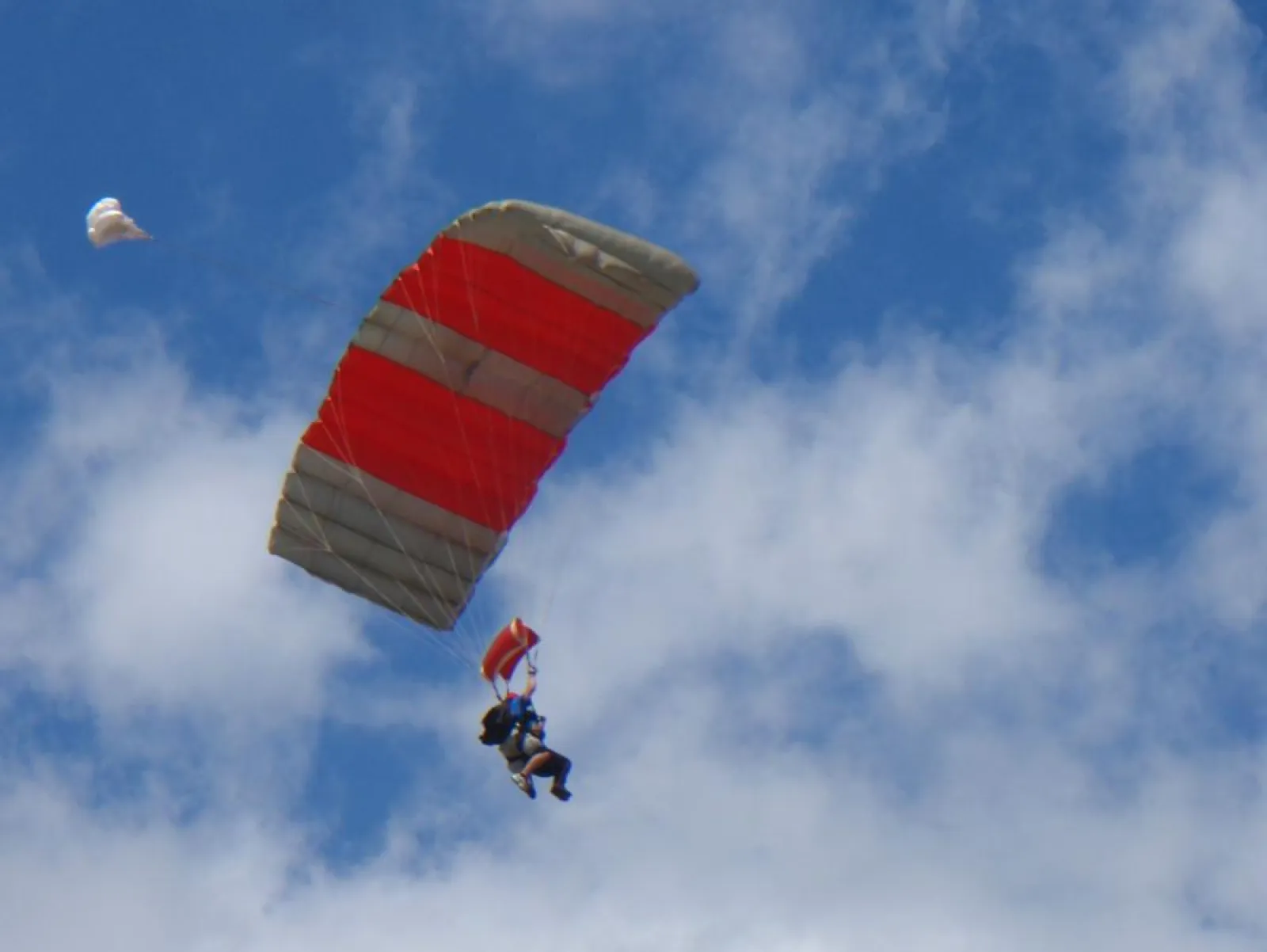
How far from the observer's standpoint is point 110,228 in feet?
70.6

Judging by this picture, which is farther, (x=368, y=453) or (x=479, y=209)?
(x=368, y=453)

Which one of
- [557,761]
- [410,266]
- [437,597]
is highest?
[410,266]

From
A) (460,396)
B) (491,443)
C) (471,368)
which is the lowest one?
(491,443)

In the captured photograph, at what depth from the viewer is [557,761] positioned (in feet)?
69.4

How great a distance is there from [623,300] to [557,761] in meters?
4.53

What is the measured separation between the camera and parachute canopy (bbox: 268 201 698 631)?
2197cm

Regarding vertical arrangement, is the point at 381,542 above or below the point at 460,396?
below

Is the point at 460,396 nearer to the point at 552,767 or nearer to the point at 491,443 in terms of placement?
the point at 491,443

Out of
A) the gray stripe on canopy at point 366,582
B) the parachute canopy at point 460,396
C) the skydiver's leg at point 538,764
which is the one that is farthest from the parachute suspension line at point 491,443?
the skydiver's leg at point 538,764

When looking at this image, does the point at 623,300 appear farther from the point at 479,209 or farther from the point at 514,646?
the point at 514,646

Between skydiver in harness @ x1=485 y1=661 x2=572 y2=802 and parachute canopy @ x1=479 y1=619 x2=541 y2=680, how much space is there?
305 mm

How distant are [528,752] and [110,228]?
6244 millimetres

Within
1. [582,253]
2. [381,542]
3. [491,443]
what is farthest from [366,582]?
[582,253]

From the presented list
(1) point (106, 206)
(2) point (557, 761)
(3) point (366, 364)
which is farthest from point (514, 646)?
(1) point (106, 206)
